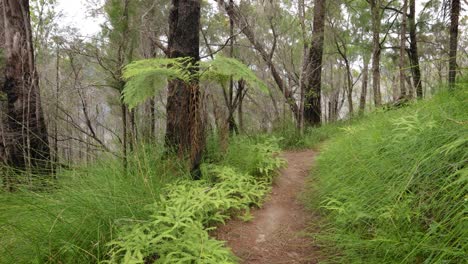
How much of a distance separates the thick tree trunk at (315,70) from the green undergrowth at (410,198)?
6126 millimetres

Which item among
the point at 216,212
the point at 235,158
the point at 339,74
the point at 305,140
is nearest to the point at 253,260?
A: the point at 216,212

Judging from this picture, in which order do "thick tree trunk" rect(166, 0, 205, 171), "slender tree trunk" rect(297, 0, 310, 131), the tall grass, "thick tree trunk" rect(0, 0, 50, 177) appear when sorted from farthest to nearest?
"slender tree trunk" rect(297, 0, 310, 131), "thick tree trunk" rect(0, 0, 50, 177), "thick tree trunk" rect(166, 0, 205, 171), the tall grass

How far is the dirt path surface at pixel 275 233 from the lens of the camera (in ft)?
8.29

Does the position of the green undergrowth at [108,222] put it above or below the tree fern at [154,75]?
below

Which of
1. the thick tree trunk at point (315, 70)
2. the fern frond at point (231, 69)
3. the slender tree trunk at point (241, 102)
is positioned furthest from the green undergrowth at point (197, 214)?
the thick tree trunk at point (315, 70)

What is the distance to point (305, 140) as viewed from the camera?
6988 mm

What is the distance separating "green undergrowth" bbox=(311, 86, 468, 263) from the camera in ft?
5.28

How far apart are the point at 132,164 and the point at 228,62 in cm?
162

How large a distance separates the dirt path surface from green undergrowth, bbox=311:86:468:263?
0.74 ft

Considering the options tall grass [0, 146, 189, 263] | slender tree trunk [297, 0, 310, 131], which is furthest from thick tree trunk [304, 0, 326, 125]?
tall grass [0, 146, 189, 263]

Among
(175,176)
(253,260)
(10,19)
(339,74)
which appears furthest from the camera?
(339,74)

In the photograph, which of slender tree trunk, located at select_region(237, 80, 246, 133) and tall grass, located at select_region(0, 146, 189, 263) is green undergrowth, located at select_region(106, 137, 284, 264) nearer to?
tall grass, located at select_region(0, 146, 189, 263)

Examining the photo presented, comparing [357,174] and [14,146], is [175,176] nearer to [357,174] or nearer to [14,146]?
[357,174]

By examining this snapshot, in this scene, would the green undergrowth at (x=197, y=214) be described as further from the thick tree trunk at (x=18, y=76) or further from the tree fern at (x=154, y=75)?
the thick tree trunk at (x=18, y=76)
